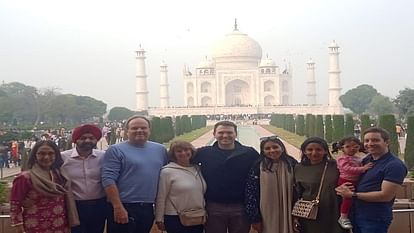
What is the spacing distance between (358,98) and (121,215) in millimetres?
49684

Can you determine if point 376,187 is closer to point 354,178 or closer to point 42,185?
A: point 354,178

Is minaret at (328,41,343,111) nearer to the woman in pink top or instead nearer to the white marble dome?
the white marble dome

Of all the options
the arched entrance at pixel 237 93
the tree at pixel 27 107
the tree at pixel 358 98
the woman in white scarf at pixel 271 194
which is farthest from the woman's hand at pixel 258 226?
the arched entrance at pixel 237 93

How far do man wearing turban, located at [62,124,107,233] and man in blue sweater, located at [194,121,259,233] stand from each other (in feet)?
1.74

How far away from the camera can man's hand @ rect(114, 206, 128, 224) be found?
3188 mm

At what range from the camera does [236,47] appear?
171 feet

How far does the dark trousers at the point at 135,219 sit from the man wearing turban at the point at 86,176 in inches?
3.4

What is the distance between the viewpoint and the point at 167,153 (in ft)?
11.1

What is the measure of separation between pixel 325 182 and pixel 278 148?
0.96 feet

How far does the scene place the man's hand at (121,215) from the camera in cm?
319

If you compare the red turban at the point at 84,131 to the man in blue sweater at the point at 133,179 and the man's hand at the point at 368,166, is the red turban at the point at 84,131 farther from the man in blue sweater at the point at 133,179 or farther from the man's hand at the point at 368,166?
the man's hand at the point at 368,166

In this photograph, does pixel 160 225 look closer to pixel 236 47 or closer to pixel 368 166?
pixel 368 166

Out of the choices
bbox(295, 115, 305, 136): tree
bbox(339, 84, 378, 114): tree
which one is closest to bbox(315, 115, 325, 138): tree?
bbox(295, 115, 305, 136): tree

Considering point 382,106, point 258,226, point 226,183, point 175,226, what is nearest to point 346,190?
point 258,226
